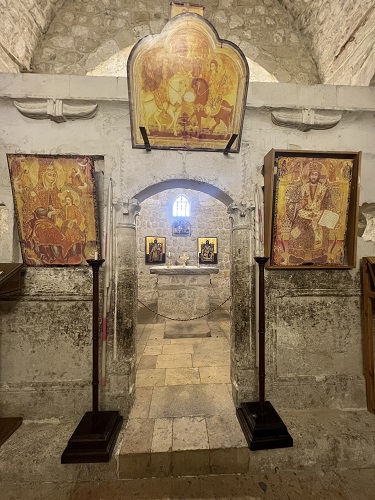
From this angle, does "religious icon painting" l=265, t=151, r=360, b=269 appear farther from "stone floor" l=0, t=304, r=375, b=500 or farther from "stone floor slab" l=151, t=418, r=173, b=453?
"stone floor slab" l=151, t=418, r=173, b=453

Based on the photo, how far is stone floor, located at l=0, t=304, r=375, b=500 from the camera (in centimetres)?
240

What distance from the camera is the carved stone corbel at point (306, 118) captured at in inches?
134

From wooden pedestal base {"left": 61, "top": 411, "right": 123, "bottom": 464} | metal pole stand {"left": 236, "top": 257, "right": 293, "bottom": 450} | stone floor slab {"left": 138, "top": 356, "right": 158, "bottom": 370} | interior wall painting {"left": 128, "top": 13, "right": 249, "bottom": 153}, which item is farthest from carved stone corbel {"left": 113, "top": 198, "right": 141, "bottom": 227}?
stone floor slab {"left": 138, "top": 356, "right": 158, "bottom": 370}

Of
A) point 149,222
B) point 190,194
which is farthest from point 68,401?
point 190,194

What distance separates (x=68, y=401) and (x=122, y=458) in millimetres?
1105

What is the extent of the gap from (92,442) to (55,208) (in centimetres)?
278

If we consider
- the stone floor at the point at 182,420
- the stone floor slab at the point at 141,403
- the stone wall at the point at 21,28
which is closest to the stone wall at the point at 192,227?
the stone floor at the point at 182,420

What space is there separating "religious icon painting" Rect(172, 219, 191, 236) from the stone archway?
229 inches

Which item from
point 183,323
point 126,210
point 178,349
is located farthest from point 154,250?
point 126,210

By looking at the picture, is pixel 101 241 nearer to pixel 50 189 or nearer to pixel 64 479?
pixel 50 189

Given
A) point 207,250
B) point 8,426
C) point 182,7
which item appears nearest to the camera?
point 8,426

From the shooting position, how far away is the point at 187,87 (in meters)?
3.20

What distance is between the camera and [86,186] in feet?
10.5

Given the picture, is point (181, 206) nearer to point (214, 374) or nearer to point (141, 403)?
point (214, 374)
